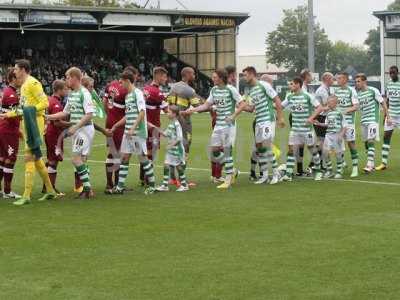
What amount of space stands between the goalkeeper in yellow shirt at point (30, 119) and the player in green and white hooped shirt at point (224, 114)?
3241mm

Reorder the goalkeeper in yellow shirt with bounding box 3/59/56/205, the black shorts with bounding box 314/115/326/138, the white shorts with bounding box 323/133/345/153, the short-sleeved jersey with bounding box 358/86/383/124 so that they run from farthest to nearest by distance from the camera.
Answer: the short-sleeved jersey with bounding box 358/86/383/124, the black shorts with bounding box 314/115/326/138, the white shorts with bounding box 323/133/345/153, the goalkeeper in yellow shirt with bounding box 3/59/56/205

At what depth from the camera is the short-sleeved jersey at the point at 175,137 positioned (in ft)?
51.2

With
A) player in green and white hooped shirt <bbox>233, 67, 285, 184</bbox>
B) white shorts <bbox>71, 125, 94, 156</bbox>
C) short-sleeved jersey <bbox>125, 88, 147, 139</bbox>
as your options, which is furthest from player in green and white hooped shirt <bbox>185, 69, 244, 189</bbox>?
white shorts <bbox>71, 125, 94, 156</bbox>

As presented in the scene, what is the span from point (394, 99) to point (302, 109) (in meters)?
3.46

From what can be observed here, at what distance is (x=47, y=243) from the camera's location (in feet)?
33.6

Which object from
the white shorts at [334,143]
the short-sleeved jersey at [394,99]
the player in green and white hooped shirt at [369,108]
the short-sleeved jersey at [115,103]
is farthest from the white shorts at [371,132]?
the short-sleeved jersey at [115,103]

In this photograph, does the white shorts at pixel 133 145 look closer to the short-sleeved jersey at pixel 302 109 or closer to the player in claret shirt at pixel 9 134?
the player in claret shirt at pixel 9 134

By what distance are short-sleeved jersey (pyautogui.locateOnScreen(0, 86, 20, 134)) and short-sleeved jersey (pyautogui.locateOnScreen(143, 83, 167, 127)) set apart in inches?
107

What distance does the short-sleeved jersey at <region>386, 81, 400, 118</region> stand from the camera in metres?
19.5

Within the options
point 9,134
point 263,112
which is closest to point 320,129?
point 263,112

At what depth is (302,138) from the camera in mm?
17062

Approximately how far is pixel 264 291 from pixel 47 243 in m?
3.33

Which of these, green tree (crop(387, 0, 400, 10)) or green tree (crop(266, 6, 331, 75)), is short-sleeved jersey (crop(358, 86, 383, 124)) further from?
green tree (crop(387, 0, 400, 10))

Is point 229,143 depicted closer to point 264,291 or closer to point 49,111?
point 49,111
